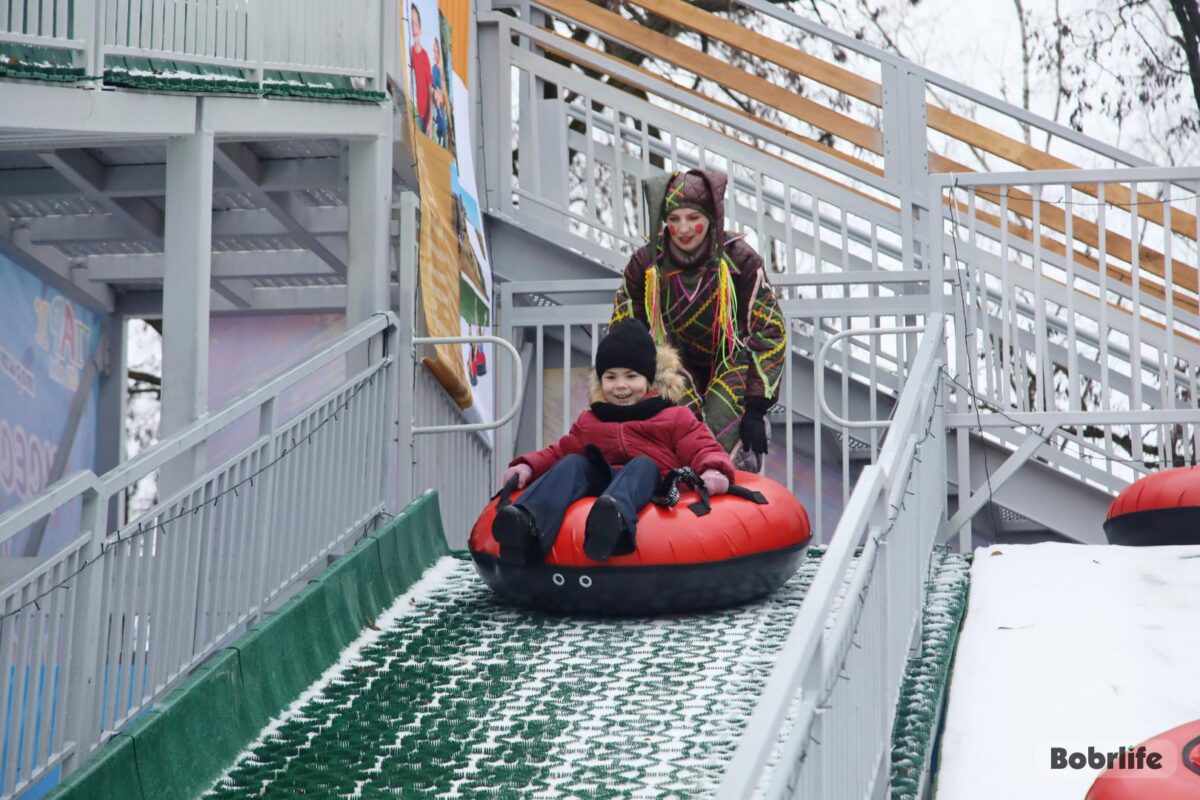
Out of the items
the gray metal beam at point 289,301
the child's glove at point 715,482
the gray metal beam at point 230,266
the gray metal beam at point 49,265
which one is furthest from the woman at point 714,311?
the gray metal beam at point 49,265

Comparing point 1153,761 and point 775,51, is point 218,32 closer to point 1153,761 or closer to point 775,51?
point 775,51

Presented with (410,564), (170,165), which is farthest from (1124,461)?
(170,165)

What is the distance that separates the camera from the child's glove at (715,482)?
554cm

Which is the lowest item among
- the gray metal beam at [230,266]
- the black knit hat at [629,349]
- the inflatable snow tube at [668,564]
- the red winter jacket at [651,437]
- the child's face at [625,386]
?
the inflatable snow tube at [668,564]

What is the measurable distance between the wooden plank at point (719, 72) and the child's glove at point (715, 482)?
393 centimetres

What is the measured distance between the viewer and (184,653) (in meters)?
4.68

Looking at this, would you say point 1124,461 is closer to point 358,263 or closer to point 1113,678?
point 1113,678

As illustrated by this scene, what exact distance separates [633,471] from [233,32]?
2.62m

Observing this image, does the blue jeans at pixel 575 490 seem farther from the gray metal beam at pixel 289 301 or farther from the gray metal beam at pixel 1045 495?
the gray metal beam at pixel 289 301

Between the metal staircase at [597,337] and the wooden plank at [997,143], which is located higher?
the wooden plank at [997,143]

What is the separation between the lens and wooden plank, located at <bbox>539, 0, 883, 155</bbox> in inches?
355

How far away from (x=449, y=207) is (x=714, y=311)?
1.73 metres

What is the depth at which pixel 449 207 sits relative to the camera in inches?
296

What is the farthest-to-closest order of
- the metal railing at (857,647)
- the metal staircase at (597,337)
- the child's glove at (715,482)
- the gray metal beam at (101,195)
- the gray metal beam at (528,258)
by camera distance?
1. the gray metal beam at (528,258)
2. the gray metal beam at (101,195)
3. the child's glove at (715,482)
4. the metal staircase at (597,337)
5. the metal railing at (857,647)
